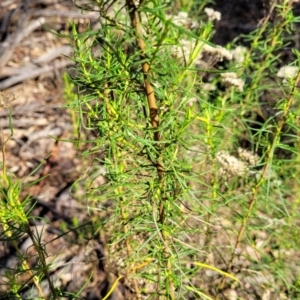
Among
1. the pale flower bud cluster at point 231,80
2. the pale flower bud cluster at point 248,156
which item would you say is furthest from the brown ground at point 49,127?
the pale flower bud cluster at point 248,156

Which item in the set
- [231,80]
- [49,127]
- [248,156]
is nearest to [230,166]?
[248,156]

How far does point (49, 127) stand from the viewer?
4.02m

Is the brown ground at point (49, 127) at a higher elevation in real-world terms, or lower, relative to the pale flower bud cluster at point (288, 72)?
lower

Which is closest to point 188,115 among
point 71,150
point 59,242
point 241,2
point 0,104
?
point 0,104

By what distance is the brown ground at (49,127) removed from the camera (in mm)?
2857

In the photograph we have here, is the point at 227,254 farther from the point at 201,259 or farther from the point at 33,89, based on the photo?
the point at 33,89

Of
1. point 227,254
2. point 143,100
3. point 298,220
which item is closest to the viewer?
point 143,100

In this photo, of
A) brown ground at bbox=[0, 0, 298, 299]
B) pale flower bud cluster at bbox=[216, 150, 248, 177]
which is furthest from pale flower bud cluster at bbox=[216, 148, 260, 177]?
brown ground at bbox=[0, 0, 298, 299]

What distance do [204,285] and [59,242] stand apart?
3.60 ft

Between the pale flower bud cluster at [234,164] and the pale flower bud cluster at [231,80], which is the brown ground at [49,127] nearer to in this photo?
the pale flower bud cluster at [231,80]

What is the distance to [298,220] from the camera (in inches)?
122

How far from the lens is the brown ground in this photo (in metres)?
2.86

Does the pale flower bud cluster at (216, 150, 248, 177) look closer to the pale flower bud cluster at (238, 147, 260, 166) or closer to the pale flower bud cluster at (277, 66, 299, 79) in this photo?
the pale flower bud cluster at (238, 147, 260, 166)

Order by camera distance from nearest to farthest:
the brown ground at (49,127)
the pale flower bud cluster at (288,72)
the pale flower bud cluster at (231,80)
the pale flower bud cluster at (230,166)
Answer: the pale flower bud cluster at (288,72), the pale flower bud cluster at (230,166), the pale flower bud cluster at (231,80), the brown ground at (49,127)
